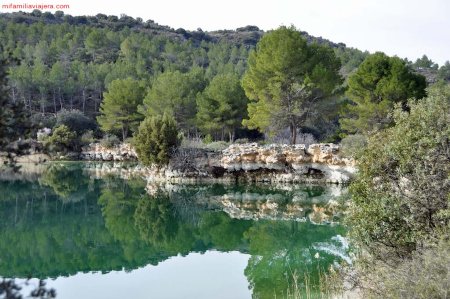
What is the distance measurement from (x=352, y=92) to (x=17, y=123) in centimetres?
2684

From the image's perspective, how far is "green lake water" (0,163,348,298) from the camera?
10914 millimetres

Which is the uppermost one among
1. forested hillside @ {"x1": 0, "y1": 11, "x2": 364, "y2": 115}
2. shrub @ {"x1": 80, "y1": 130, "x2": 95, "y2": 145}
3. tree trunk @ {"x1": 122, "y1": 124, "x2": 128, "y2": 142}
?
forested hillside @ {"x1": 0, "y1": 11, "x2": 364, "y2": 115}

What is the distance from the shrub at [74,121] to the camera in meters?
44.6

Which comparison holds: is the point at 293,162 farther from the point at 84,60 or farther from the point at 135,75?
the point at 84,60

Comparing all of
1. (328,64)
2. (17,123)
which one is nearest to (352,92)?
(328,64)

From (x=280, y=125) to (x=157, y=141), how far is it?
7.59 metres

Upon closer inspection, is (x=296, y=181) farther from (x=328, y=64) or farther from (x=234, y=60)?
(x=234, y=60)

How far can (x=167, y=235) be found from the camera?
53.1ft

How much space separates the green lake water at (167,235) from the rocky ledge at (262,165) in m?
1.52

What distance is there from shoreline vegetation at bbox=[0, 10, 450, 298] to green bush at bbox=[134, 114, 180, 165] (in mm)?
80

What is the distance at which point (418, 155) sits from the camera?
7.16 m

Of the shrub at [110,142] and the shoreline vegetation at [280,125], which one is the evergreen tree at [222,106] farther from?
the shrub at [110,142]

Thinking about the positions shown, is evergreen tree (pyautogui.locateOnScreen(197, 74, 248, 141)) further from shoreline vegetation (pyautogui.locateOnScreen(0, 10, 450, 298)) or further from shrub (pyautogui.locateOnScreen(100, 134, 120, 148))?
shrub (pyautogui.locateOnScreen(100, 134, 120, 148))

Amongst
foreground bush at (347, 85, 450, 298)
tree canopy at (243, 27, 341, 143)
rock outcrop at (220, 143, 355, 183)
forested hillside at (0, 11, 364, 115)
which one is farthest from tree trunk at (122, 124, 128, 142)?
foreground bush at (347, 85, 450, 298)
